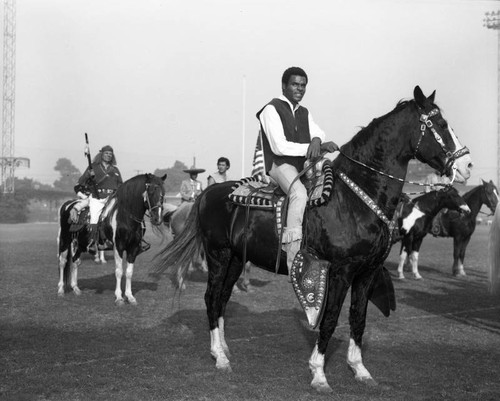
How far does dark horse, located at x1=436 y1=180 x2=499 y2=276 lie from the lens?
1761 cm

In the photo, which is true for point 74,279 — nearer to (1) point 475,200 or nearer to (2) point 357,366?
(2) point 357,366

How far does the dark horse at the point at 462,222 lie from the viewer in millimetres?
17609

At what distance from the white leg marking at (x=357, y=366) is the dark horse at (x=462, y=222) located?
11.5 meters

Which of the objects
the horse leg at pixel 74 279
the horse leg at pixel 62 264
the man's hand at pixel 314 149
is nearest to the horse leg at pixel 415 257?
the horse leg at pixel 74 279

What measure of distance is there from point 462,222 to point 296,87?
1243 centimetres

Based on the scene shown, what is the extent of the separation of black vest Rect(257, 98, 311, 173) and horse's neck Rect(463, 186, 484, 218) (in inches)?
499

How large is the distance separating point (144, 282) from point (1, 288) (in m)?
3.35

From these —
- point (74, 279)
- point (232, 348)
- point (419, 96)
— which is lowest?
point (74, 279)

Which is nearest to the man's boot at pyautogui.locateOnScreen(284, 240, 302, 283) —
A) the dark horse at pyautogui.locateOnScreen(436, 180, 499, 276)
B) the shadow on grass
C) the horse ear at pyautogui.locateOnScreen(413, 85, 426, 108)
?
the horse ear at pyautogui.locateOnScreen(413, 85, 426, 108)

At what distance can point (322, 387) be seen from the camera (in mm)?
6246

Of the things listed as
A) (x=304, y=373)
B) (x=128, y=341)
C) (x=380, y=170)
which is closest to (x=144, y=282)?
(x=128, y=341)

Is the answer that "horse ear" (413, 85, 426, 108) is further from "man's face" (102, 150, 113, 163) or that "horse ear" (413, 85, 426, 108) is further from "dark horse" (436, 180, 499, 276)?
"dark horse" (436, 180, 499, 276)

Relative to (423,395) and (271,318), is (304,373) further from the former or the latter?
(271,318)

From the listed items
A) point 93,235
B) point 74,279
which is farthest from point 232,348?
point 74,279
